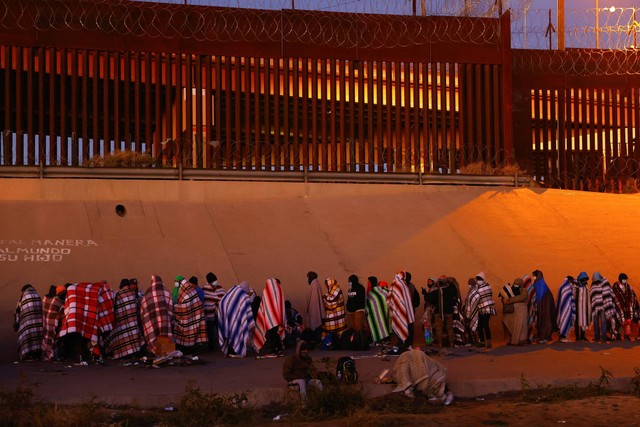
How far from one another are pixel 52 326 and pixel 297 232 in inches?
280

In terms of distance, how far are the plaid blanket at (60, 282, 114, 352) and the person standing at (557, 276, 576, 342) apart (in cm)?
730

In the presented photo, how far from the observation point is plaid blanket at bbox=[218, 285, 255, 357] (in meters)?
15.3

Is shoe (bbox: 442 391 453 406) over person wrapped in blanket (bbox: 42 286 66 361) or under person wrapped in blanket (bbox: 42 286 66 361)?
under

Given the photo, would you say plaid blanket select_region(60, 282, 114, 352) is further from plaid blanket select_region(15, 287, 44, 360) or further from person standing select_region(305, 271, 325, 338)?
person standing select_region(305, 271, 325, 338)

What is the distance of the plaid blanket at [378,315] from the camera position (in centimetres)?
1622

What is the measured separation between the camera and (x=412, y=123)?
91.6 feet

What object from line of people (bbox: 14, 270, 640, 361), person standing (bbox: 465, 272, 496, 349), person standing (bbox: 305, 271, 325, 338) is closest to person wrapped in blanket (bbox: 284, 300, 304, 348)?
line of people (bbox: 14, 270, 640, 361)

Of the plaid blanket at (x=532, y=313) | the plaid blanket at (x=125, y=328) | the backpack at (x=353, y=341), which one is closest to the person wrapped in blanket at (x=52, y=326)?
the plaid blanket at (x=125, y=328)

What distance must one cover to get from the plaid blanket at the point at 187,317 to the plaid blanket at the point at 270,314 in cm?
87

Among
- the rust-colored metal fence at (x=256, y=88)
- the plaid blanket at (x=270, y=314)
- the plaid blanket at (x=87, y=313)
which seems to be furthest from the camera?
the rust-colored metal fence at (x=256, y=88)

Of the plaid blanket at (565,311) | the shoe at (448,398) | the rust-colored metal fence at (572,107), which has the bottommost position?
the shoe at (448,398)

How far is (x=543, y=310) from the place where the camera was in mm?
16938

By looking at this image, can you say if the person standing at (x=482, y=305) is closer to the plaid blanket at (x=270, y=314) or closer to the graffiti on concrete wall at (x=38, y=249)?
the plaid blanket at (x=270, y=314)

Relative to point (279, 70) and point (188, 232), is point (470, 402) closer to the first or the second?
point (188, 232)
